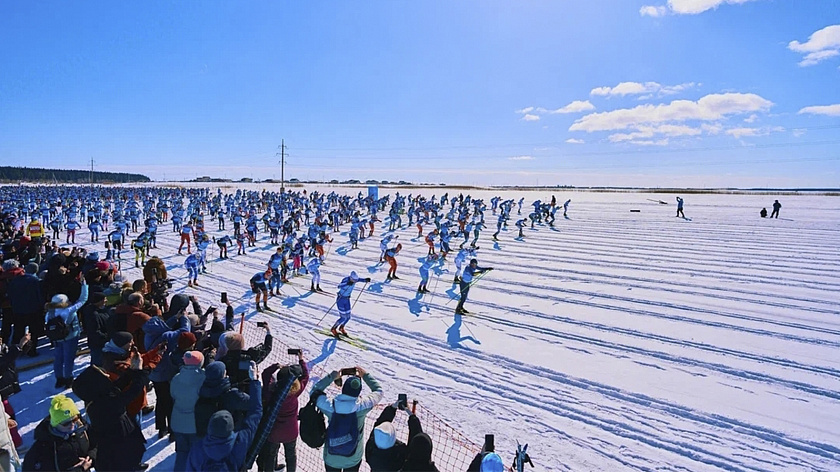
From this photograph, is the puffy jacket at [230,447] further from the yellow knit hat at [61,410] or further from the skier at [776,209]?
the skier at [776,209]

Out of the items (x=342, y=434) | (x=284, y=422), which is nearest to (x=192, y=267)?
(x=284, y=422)

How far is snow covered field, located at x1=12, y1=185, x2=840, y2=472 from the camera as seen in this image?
→ 17.7ft

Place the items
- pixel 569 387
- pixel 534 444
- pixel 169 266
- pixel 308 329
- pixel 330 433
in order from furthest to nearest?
pixel 169 266
pixel 308 329
pixel 569 387
pixel 534 444
pixel 330 433

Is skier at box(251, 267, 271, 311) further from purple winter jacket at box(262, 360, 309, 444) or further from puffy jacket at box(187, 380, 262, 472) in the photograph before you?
puffy jacket at box(187, 380, 262, 472)

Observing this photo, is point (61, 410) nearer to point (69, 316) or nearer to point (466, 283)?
point (69, 316)

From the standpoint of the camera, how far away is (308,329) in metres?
9.08

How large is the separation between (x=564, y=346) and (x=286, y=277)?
8.60m

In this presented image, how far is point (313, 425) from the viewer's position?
12.2 feet

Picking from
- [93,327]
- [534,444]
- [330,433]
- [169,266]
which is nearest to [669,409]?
[534,444]

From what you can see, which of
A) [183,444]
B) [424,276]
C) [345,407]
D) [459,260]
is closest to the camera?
[345,407]

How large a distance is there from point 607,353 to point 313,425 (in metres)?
6.08

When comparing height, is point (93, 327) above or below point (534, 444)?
above

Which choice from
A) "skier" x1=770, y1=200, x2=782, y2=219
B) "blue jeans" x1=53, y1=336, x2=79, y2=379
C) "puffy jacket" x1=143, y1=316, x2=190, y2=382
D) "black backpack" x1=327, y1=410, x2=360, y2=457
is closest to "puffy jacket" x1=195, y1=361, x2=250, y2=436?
"black backpack" x1=327, y1=410, x2=360, y2=457

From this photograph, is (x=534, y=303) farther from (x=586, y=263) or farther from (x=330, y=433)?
(x=330, y=433)
